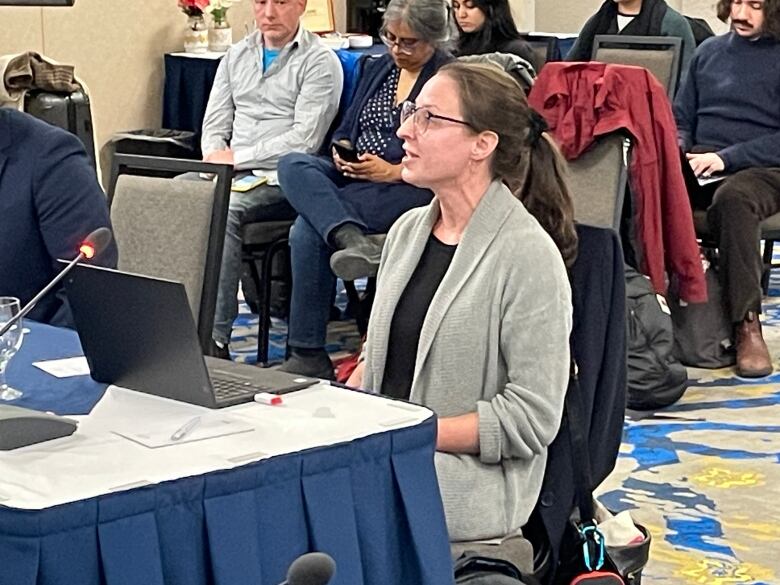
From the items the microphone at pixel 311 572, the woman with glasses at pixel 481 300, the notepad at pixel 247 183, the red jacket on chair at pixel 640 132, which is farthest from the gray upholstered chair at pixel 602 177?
the microphone at pixel 311 572

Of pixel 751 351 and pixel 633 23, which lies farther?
pixel 633 23

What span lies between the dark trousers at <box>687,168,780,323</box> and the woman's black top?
97.5 inches

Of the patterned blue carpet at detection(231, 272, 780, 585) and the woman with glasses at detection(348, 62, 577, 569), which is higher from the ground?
the woman with glasses at detection(348, 62, 577, 569)

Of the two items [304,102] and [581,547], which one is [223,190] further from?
[304,102]

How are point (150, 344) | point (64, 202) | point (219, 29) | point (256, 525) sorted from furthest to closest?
point (219, 29), point (64, 202), point (150, 344), point (256, 525)

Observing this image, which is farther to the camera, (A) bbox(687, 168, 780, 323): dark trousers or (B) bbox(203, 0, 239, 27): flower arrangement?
(B) bbox(203, 0, 239, 27): flower arrangement

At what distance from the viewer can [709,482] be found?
11.7ft

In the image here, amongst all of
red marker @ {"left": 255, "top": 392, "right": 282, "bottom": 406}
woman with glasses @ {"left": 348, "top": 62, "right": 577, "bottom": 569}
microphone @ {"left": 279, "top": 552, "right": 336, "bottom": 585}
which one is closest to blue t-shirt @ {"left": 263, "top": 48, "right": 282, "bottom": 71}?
woman with glasses @ {"left": 348, "top": 62, "right": 577, "bottom": 569}

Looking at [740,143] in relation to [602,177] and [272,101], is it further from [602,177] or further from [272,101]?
[272,101]

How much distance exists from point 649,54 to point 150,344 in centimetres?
381

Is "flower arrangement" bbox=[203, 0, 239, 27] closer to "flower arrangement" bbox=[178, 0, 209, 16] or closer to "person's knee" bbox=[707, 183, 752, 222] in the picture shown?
"flower arrangement" bbox=[178, 0, 209, 16]

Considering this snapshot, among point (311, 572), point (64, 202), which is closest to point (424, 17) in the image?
point (64, 202)

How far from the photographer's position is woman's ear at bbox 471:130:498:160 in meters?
2.31

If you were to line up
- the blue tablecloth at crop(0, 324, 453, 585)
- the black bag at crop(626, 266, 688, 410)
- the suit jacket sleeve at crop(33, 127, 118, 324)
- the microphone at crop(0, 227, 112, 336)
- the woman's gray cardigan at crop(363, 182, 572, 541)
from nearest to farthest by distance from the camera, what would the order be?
the blue tablecloth at crop(0, 324, 453, 585) < the microphone at crop(0, 227, 112, 336) < the woman's gray cardigan at crop(363, 182, 572, 541) < the suit jacket sleeve at crop(33, 127, 118, 324) < the black bag at crop(626, 266, 688, 410)
